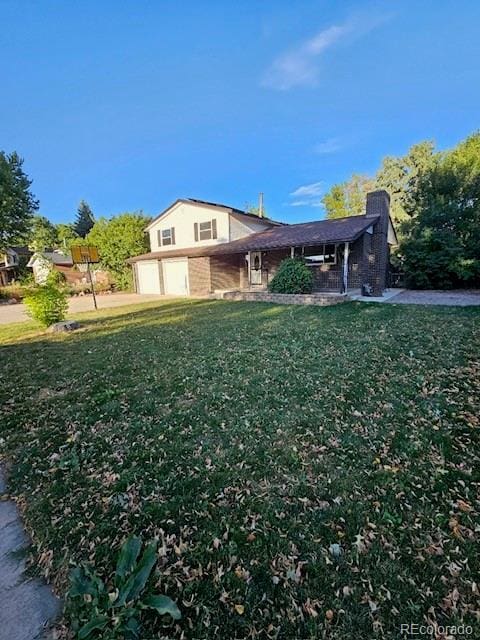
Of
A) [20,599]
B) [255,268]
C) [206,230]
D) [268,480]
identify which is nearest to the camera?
[20,599]

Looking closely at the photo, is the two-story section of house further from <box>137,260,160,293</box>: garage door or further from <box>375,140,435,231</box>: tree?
<box>375,140,435,231</box>: tree

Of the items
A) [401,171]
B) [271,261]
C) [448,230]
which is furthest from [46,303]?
[401,171]

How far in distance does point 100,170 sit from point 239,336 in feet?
82.5

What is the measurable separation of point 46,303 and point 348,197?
3648 centimetres

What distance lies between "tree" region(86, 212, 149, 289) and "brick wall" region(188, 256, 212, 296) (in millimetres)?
8020

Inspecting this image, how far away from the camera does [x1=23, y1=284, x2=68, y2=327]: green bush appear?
8.71 meters

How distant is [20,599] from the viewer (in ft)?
5.56

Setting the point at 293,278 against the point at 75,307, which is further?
the point at 75,307

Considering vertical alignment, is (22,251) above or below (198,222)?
above

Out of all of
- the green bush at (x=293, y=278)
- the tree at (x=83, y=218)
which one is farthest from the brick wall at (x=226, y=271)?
the tree at (x=83, y=218)

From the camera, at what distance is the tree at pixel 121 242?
23375mm

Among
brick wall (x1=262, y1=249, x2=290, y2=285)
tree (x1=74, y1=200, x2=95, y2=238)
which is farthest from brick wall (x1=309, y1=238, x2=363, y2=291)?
tree (x1=74, y1=200, x2=95, y2=238)

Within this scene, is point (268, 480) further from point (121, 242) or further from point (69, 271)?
point (69, 271)

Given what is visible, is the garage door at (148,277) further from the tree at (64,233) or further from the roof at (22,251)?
the tree at (64,233)
